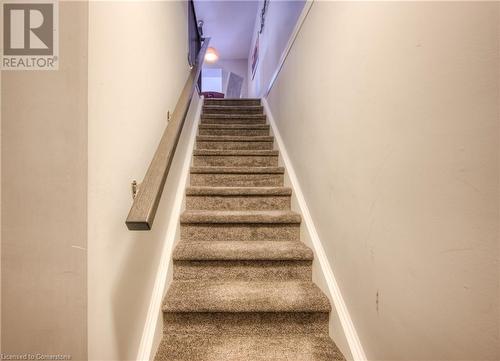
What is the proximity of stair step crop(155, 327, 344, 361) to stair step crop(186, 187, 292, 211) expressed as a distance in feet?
2.89

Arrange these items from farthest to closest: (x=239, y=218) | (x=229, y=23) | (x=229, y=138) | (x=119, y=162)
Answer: (x=229, y=23), (x=229, y=138), (x=239, y=218), (x=119, y=162)

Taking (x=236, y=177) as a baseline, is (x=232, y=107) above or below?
above

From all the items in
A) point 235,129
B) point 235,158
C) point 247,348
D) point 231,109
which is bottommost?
point 247,348

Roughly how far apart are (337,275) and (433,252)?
2.05 ft

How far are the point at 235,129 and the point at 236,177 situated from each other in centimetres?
96

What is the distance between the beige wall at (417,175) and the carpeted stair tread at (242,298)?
0.18 m

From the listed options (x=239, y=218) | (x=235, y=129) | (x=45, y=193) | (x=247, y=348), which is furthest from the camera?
(x=235, y=129)

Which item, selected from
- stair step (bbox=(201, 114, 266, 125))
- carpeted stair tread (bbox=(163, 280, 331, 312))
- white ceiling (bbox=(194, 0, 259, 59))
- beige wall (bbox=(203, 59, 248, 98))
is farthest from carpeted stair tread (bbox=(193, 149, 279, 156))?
beige wall (bbox=(203, 59, 248, 98))

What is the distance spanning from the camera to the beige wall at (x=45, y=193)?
59cm

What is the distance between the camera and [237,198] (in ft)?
6.10
